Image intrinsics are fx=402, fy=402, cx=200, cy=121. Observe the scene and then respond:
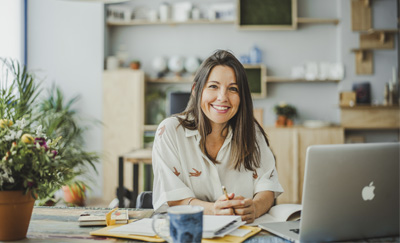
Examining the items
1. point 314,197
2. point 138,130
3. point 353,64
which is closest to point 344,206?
point 314,197

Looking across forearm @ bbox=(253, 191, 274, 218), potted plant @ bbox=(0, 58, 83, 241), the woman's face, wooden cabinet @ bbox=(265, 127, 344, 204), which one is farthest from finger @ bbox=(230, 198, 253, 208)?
wooden cabinet @ bbox=(265, 127, 344, 204)

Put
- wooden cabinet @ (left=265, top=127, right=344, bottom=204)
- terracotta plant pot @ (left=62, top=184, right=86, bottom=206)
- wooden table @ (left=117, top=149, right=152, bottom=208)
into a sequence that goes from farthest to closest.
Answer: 1. wooden cabinet @ (left=265, top=127, right=344, bottom=204)
2. terracotta plant pot @ (left=62, top=184, right=86, bottom=206)
3. wooden table @ (left=117, top=149, right=152, bottom=208)

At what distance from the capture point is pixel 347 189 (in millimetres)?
990

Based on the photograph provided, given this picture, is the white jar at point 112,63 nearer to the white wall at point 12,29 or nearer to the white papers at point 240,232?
the white wall at point 12,29

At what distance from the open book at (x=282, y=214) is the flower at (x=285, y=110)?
361cm

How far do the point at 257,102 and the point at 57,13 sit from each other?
2.78m

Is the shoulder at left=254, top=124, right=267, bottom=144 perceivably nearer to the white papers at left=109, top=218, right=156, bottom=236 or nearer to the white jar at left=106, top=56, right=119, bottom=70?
the white papers at left=109, top=218, right=156, bottom=236

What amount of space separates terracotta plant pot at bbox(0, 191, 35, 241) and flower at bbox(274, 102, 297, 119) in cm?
423

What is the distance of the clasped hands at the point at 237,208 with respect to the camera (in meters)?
1.37

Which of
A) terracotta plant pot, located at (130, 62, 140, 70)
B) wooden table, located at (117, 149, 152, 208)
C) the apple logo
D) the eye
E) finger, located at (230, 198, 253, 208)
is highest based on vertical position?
terracotta plant pot, located at (130, 62, 140, 70)

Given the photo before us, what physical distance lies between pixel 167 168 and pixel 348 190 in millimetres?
790

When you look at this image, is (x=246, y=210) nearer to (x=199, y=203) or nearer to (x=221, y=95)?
(x=199, y=203)

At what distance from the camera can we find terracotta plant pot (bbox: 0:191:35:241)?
106 cm

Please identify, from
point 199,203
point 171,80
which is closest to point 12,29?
point 171,80
